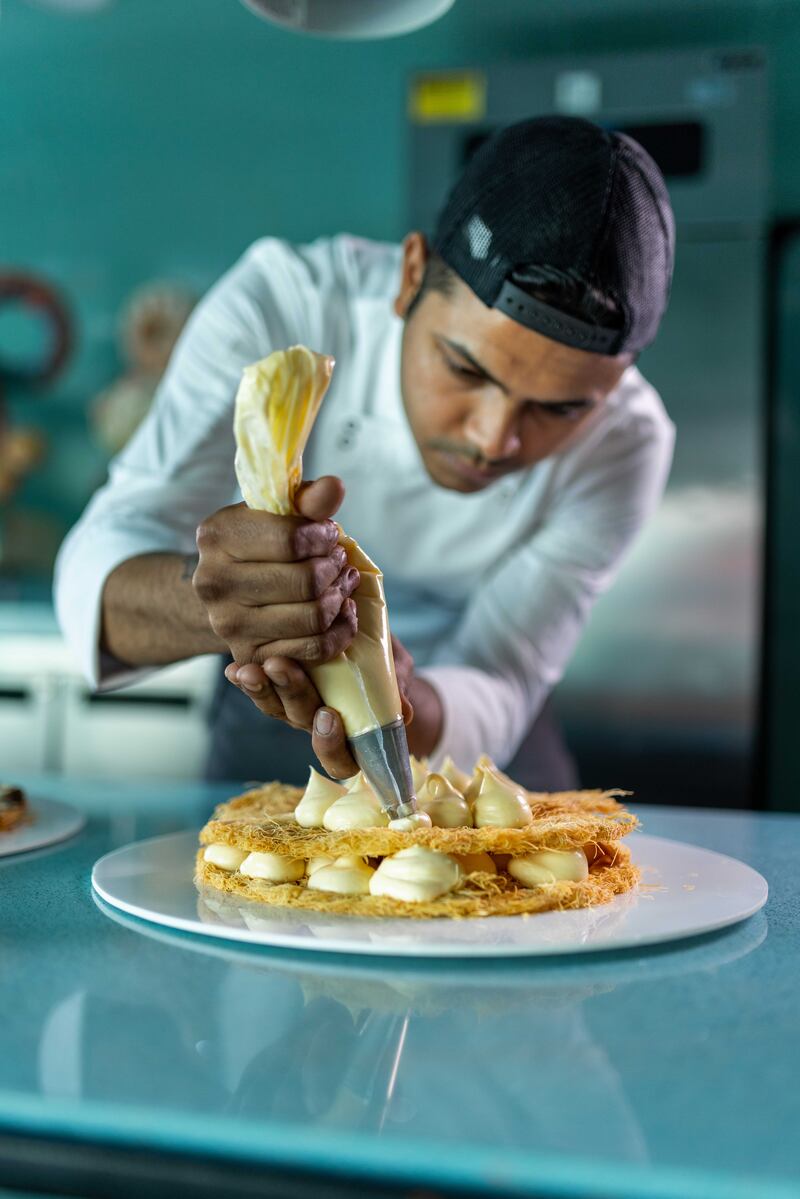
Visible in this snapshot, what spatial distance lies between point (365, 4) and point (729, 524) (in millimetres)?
1824

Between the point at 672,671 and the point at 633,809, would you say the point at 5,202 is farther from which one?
the point at 633,809

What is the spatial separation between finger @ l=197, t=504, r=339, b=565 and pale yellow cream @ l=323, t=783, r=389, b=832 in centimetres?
16

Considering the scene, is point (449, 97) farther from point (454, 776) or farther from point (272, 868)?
point (272, 868)

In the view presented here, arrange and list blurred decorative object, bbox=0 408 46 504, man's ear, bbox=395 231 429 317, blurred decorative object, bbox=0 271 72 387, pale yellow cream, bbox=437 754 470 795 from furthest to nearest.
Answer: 1. blurred decorative object, bbox=0 271 72 387
2. blurred decorative object, bbox=0 408 46 504
3. man's ear, bbox=395 231 429 317
4. pale yellow cream, bbox=437 754 470 795

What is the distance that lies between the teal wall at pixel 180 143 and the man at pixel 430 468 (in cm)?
177

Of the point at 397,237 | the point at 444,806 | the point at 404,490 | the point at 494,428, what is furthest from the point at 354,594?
the point at 397,237

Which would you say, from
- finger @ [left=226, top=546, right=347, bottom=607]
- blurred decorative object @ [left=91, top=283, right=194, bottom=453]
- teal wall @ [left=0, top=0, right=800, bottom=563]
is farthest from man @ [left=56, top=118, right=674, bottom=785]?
teal wall @ [left=0, top=0, right=800, bottom=563]

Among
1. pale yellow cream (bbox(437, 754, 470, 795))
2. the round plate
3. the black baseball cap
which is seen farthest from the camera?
the black baseball cap

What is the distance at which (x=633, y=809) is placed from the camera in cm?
122

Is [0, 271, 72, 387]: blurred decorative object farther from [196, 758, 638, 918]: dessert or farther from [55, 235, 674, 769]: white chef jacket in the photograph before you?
[196, 758, 638, 918]: dessert

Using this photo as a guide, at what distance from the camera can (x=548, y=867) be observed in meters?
0.71

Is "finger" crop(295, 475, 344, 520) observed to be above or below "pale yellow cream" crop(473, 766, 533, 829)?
above

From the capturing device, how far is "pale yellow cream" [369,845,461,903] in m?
0.65

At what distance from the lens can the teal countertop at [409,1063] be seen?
389 millimetres
